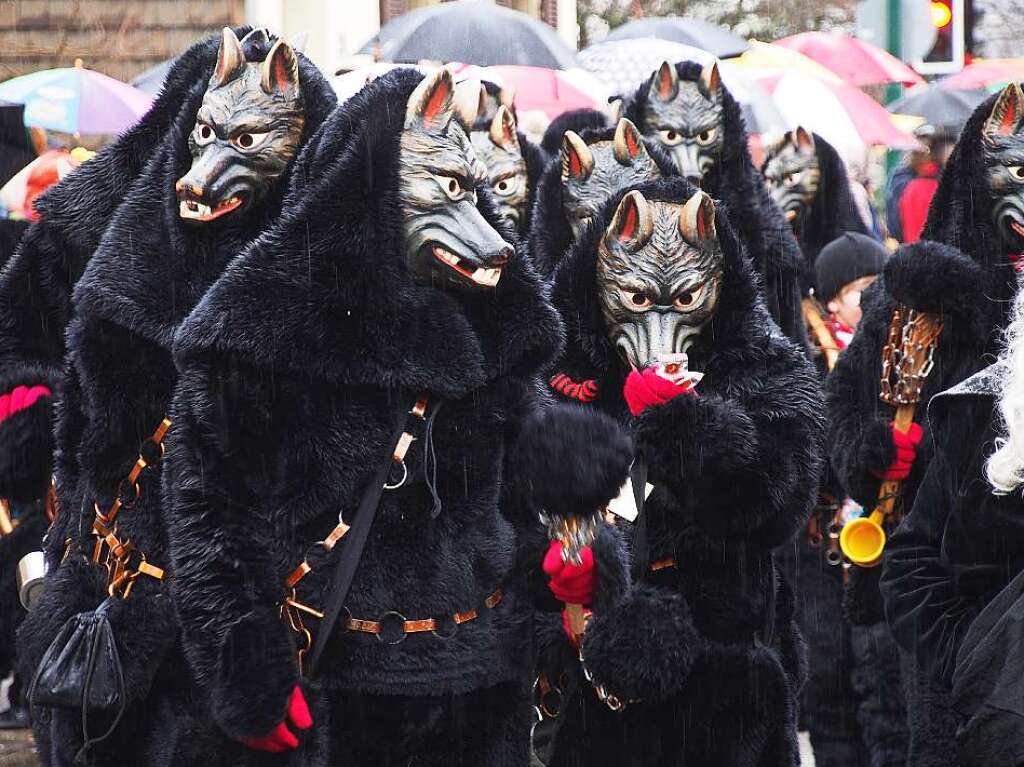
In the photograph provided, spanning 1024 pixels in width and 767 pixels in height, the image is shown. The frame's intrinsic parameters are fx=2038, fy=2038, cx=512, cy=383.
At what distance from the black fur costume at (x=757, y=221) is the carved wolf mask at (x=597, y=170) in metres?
0.54

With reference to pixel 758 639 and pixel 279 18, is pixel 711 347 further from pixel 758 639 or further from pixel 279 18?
pixel 279 18

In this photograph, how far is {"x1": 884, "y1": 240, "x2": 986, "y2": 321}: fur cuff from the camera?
6426mm

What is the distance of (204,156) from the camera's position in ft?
18.0

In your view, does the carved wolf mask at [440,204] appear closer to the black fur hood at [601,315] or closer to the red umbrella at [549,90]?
the black fur hood at [601,315]

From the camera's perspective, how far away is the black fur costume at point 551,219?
25.9 feet

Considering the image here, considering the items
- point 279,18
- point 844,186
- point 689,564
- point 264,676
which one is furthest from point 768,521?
point 279,18

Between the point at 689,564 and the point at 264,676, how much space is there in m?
1.49

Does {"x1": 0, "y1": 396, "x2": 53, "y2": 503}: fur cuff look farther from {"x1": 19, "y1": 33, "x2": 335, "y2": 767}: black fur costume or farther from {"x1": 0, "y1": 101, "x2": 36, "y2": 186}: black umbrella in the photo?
{"x1": 0, "y1": 101, "x2": 36, "y2": 186}: black umbrella

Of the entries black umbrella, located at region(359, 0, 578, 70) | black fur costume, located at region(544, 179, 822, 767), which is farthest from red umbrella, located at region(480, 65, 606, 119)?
black fur costume, located at region(544, 179, 822, 767)

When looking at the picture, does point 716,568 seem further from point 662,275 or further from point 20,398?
point 20,398

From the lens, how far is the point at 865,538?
269 inches

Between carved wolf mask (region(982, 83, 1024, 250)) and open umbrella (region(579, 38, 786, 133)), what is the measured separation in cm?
616

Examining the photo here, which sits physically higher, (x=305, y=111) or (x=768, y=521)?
(x=305, y=111)

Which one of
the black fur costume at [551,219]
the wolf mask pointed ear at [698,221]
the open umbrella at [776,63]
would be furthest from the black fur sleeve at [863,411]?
the open umbrella at [776,63]
